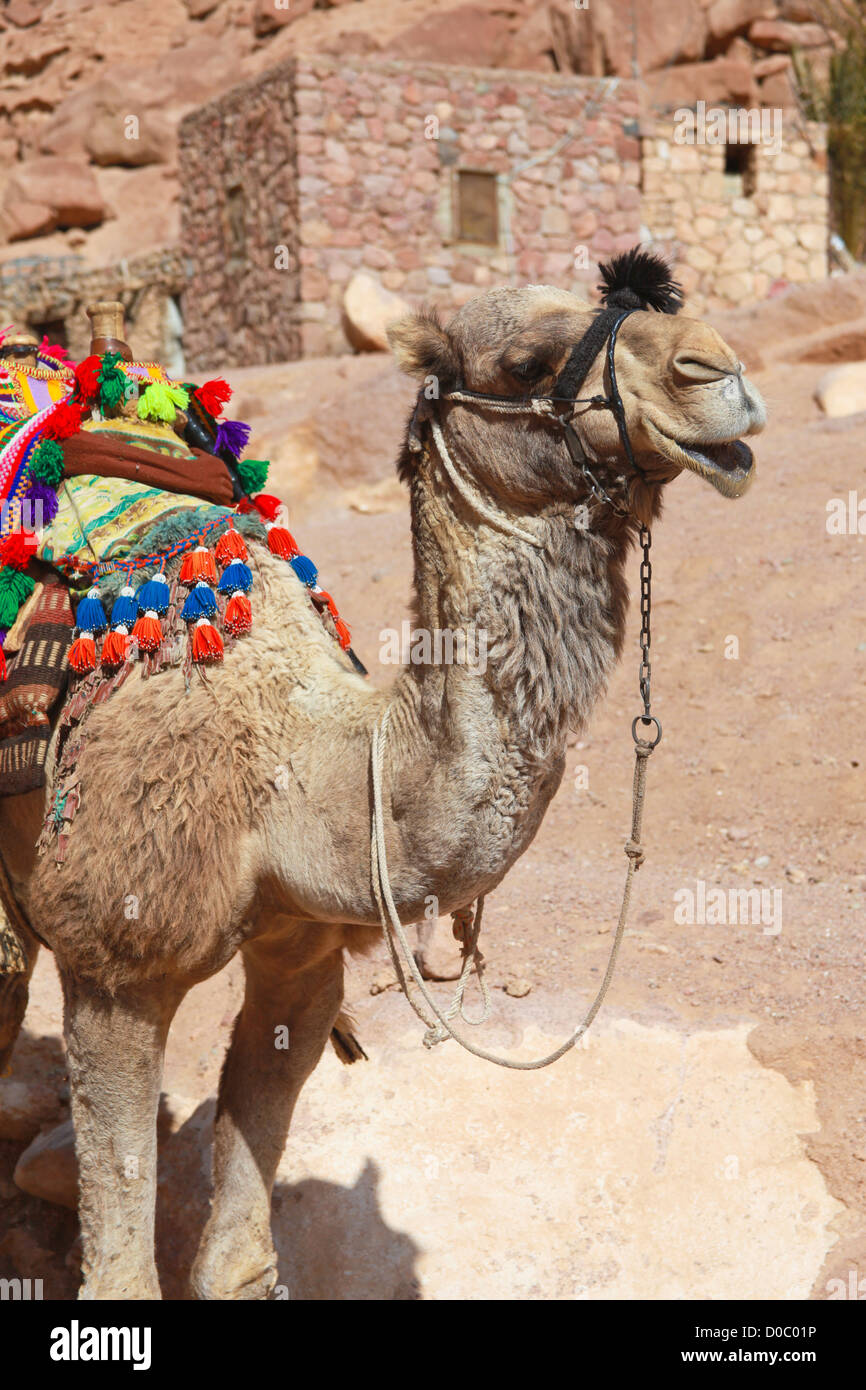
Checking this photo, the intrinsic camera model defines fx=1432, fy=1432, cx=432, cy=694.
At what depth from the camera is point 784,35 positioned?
22438 millimetres

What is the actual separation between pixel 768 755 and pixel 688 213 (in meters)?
12.6

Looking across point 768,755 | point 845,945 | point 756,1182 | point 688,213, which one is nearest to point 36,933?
point 756,1182

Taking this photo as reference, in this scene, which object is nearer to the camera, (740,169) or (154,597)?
(154,597)

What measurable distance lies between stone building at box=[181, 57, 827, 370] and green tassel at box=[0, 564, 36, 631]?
459 inches

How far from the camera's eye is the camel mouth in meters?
2.52

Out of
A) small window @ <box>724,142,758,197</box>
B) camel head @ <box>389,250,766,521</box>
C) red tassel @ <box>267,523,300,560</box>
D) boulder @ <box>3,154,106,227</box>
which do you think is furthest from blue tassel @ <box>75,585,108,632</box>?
boulder @ <box>3,154,106,227</box>

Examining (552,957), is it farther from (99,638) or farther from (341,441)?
(341,441)

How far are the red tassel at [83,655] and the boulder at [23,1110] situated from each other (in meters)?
2.66

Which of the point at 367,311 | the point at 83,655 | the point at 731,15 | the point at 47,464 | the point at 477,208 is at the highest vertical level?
the point at 731,15

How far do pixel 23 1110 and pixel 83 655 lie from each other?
2.70 m

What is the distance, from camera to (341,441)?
35.9ft

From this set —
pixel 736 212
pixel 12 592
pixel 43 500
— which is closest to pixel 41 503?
pixel 43 500

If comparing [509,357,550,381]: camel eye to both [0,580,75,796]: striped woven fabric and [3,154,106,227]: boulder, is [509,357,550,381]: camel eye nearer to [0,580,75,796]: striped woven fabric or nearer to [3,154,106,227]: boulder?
[0,580,75,796]: striped woven fabric

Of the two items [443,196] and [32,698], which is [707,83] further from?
[32,698]
